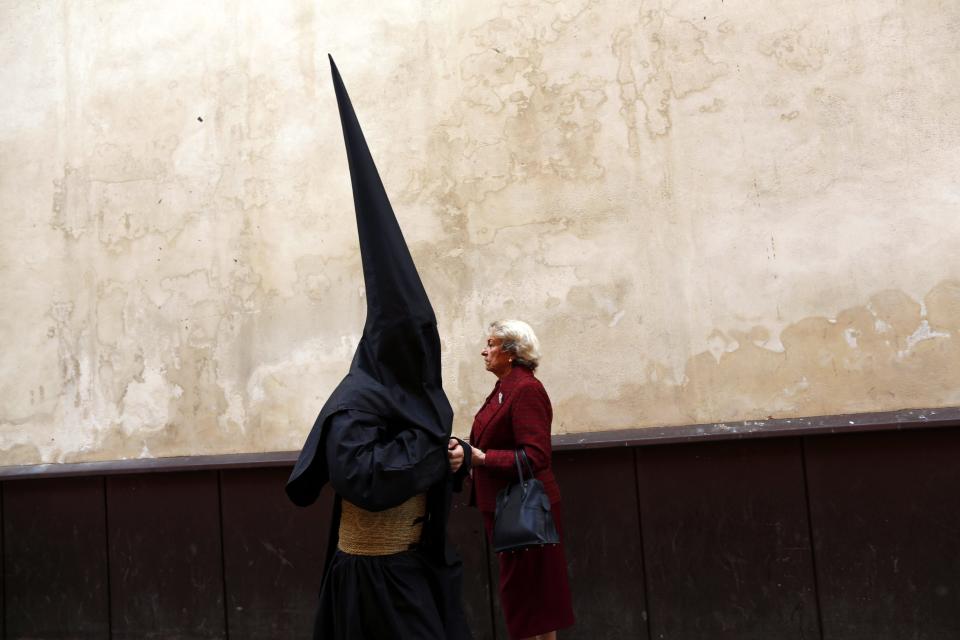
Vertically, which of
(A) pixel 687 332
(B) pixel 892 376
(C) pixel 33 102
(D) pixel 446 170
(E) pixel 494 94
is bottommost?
(B) pixel 892 376

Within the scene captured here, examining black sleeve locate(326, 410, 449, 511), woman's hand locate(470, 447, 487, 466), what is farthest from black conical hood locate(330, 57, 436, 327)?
woman's hand locate(470, 447, 487, 466)

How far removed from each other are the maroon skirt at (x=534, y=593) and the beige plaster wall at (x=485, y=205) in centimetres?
117

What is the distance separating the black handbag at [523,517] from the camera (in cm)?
383

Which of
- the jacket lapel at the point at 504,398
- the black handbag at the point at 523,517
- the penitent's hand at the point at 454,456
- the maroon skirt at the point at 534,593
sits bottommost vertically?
the maroon skirt at the point at 534,593

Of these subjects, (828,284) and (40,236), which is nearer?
(828,284)

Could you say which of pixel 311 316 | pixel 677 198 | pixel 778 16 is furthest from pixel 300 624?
pixel 778 16

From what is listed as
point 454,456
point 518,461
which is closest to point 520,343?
point 518,461

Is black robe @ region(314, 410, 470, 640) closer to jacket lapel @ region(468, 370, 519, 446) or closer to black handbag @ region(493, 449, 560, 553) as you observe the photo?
black handbag @ region(493, 449, 560, 553)

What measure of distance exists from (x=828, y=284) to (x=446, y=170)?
230cm

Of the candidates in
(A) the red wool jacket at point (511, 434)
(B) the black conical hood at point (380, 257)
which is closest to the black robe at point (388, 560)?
(B) the black conical hood at point (380, 257)

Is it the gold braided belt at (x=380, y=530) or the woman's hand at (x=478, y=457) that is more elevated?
the woman's hand at (x=478, y=457)

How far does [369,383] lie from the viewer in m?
2.99

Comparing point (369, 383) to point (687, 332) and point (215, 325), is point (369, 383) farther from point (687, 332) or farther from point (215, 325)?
point (215, 325)

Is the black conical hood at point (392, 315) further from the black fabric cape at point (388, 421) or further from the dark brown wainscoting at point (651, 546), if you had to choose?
the dark brown wainscoting at point (651, 546)
